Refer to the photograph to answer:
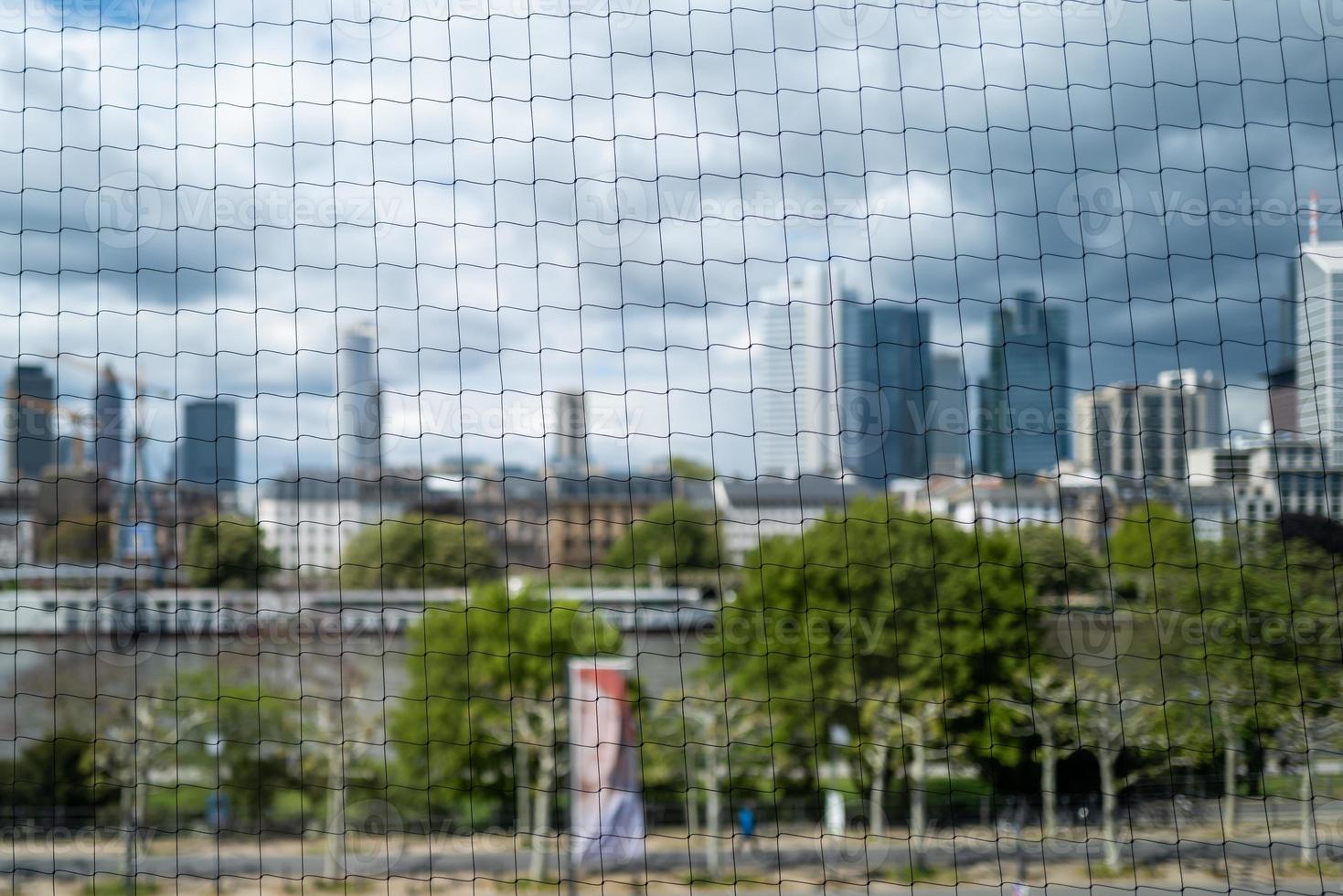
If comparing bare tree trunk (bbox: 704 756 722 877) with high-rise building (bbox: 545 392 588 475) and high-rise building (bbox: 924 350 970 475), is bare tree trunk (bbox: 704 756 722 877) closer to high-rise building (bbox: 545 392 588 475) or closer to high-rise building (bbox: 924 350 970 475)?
high-rise building (bbox: 545 392 588 475)

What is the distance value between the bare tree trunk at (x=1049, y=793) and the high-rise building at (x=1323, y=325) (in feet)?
12.8

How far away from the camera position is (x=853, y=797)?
8.48m

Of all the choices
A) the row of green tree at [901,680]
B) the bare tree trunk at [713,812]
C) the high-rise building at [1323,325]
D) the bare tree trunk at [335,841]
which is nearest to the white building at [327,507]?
the row of green tree at [901,680]

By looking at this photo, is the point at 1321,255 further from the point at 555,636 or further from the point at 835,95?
the point at 555,636

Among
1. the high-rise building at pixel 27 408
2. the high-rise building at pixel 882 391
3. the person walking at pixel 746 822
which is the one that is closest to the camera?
the high-rise building at pixel 882 391

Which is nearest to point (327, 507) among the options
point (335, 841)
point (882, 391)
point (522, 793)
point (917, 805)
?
point (522, 793)

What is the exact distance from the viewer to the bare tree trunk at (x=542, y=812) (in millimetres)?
7133

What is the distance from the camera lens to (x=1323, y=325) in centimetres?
206

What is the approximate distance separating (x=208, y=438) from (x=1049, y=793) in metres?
5.39

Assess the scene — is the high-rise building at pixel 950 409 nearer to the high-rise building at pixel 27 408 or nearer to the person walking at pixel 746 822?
the high-rise building at pixel 27 408

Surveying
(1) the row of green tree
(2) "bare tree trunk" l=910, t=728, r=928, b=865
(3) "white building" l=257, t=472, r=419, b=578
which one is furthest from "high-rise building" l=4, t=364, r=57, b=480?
(2) "bare tree trunk" l=910, t=728, r=928, b=865

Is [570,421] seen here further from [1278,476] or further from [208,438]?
[1278,476]

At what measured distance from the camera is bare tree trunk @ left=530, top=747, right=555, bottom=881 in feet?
23.4

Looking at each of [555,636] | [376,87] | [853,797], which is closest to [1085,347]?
[376,87]
